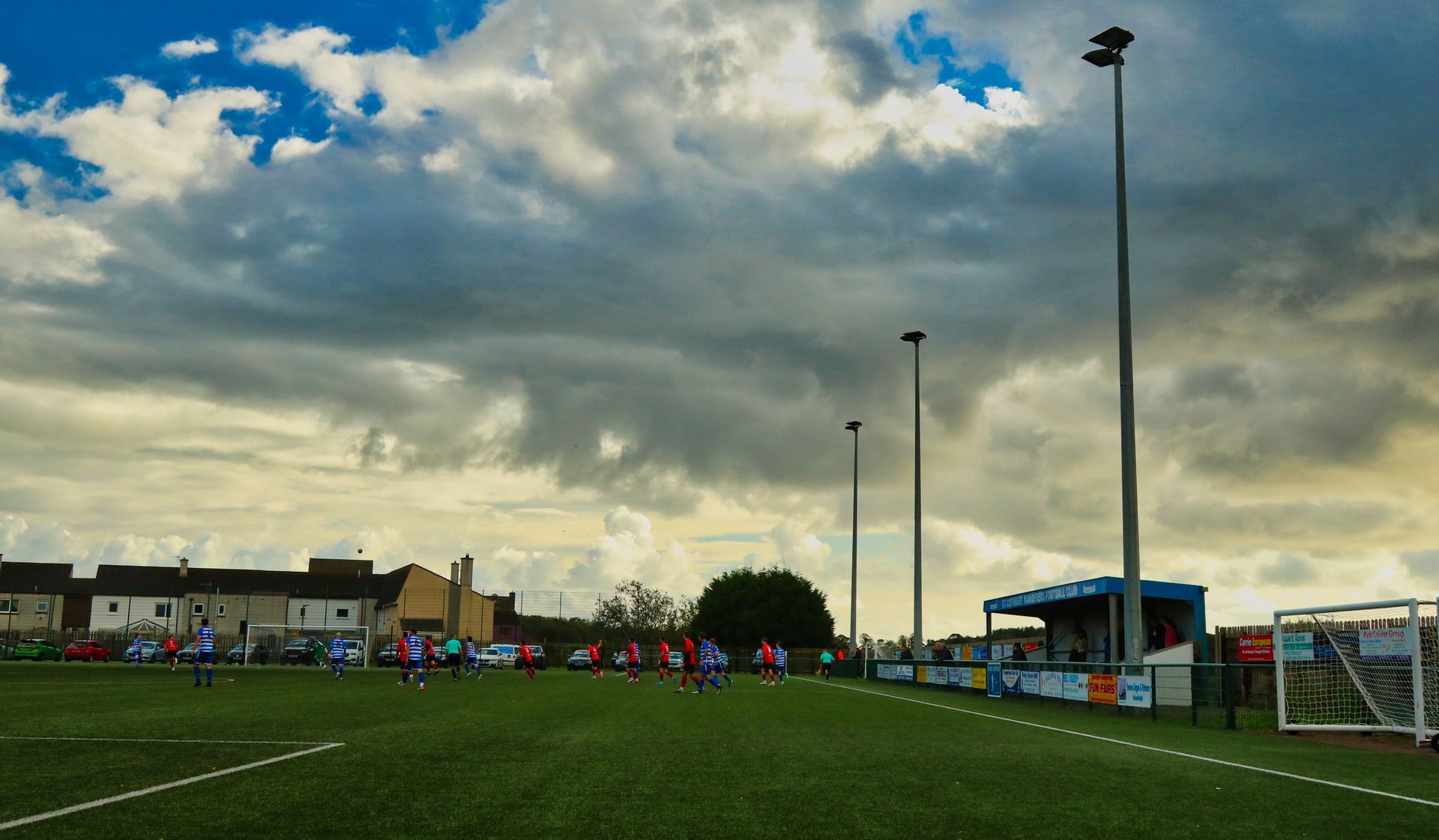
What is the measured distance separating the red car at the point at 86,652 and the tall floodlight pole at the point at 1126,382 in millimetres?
61408

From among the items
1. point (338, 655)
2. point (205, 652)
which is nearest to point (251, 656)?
point (338, 655)

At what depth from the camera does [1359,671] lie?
19562 millimetres

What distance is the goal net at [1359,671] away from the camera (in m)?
18.0

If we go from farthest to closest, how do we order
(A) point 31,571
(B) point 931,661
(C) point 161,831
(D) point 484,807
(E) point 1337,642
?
(A) point 31,571 → (B) point 931,661 → (E) point 1337,642 → (D) point 484,807 → (C) point 161,831

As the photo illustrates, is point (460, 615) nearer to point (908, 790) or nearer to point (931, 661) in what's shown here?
point (931, 661)

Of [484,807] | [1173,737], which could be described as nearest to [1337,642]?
[1173,737]

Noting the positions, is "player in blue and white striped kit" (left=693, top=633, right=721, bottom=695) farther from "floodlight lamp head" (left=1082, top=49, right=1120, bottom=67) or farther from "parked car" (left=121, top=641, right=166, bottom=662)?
"parked car" (left=121, top=641, right=166, bottom=662)

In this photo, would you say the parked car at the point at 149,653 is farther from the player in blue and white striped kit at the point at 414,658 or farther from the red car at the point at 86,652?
the player in blue and white striped kit at the point at 414,658

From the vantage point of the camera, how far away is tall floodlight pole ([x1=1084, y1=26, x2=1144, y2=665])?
23.3 meters

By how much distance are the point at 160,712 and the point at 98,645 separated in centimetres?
5845

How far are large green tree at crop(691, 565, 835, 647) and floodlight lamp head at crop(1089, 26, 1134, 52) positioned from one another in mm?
70424

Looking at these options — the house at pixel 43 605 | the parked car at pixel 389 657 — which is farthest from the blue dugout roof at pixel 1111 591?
the house at pixel 43 605

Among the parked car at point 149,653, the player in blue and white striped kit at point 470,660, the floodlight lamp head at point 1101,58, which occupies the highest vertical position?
the floodlight lamp head at point 1101,58

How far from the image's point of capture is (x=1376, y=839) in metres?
7.71
